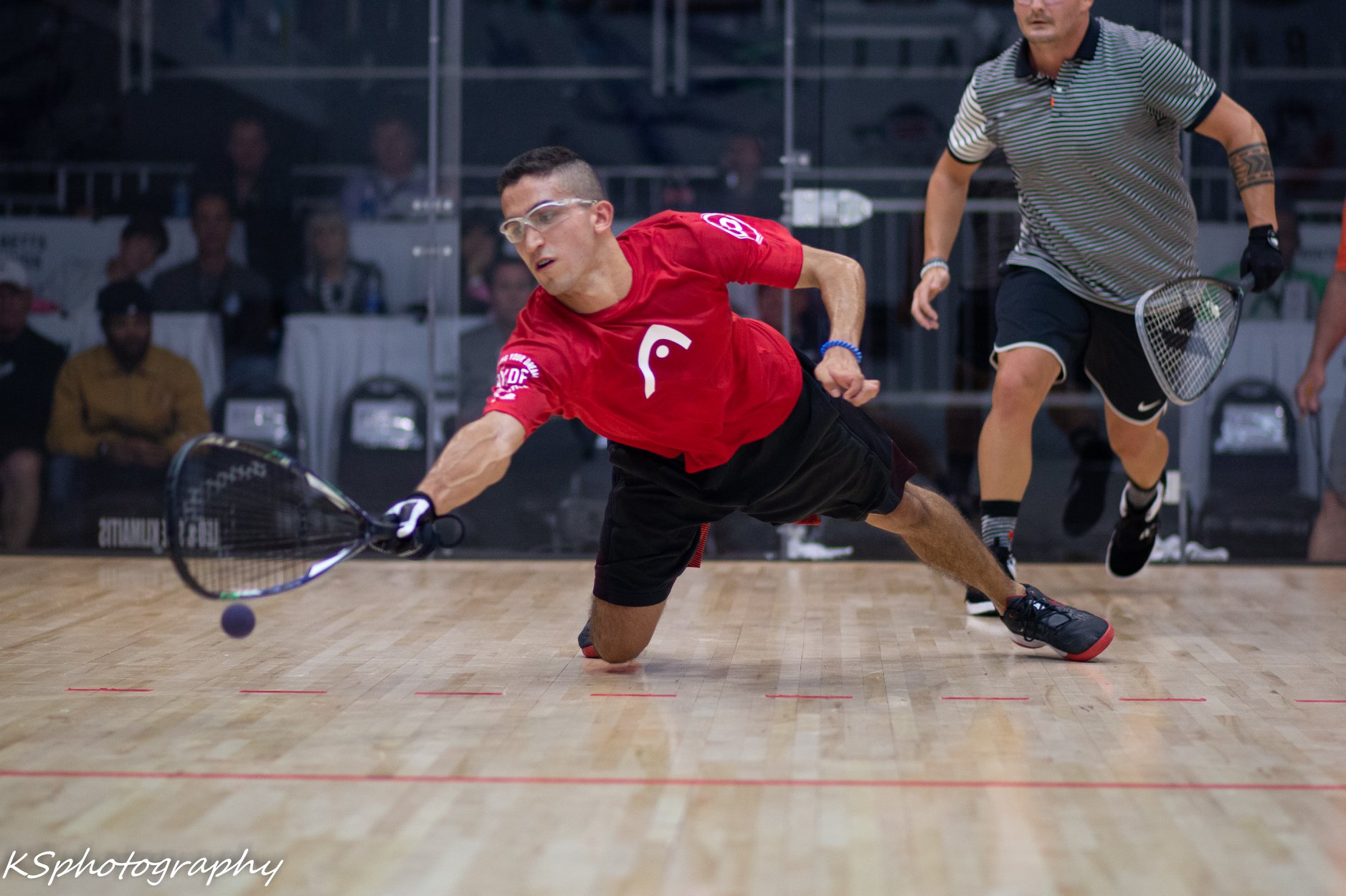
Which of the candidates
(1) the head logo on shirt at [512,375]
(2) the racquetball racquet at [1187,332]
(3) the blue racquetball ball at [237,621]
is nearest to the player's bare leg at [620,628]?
(1) the head logo on shirt at [512,375]

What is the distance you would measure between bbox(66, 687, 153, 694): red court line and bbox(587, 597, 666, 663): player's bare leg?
71 cm

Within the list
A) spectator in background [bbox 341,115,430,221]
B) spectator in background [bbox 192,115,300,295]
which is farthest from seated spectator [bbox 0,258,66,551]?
spectator in background [bbox 341,115,430,221]

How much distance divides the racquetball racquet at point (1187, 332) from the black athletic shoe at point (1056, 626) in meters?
0.55

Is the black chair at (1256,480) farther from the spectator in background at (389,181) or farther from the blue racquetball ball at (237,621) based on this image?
the blue racquetball ball at (237,621)

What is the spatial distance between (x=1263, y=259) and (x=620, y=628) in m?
1.32

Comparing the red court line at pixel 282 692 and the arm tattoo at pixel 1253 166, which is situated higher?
the arm tattoo at pixel 1253 166

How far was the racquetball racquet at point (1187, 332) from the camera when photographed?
2723mm

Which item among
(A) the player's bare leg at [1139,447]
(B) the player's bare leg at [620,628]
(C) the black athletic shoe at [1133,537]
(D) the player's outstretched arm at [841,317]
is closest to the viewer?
(D) the player's outstretched arm at [841,317]

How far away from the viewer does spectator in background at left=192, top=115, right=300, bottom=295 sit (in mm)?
4277

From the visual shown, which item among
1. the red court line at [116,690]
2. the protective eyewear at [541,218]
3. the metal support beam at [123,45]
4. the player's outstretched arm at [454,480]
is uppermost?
the metal support beam at [123,45]

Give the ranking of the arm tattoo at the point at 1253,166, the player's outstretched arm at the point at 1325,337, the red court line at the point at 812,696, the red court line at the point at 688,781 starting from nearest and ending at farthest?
the red court line at the point at 688,781, the red court line at the point at 812,696, the arm tattoo at the point at 1253,166, the player's outstretched arm at the point at 1325,337

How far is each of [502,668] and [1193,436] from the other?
2.51 metres

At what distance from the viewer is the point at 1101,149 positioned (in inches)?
111

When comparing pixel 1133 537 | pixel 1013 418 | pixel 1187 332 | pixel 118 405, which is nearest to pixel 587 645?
pixel 1013 418
